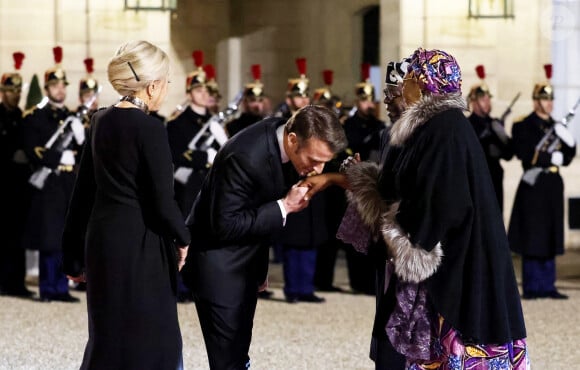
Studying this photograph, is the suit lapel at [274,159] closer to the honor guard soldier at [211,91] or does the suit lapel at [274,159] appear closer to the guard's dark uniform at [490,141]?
the honor guard soldier at [211,91]

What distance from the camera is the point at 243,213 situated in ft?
15.9

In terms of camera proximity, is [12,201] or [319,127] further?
[12,201]

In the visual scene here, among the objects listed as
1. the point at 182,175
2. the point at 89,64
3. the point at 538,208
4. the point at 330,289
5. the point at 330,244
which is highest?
the point at 89,64

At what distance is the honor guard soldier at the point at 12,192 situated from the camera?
10.5 meters

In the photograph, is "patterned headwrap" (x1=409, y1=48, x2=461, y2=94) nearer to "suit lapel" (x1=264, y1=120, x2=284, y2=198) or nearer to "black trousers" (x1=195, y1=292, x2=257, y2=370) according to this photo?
"suit lapel" (x1=264, y1=120, x2=284, y2=198)

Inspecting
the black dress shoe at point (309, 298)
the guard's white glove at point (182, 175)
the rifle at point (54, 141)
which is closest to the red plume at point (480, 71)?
the black dress shoe at point (309, 298)

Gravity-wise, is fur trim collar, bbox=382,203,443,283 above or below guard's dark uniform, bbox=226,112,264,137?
below

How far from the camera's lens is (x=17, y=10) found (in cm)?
1264

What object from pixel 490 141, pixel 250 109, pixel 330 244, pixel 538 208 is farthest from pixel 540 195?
pixel 250 109

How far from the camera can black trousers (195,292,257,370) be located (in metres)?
4.98

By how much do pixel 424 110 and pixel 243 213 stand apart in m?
0.76

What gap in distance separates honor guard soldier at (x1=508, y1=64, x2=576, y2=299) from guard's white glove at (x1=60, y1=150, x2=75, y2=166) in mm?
3374

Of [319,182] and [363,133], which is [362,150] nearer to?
[363,133]

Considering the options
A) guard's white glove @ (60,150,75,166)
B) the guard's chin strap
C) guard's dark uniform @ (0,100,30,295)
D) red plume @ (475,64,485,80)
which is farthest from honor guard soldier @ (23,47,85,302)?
red plume @ (475,64,485,80)
